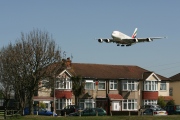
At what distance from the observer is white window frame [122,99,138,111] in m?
85.8

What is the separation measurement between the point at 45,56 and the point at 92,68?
1227 inches

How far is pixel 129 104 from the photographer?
284 feet

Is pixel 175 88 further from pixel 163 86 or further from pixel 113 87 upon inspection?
pixel 113 87

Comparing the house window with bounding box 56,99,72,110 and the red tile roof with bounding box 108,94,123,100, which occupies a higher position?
the red tile roof with bounding box 108,94,123,100

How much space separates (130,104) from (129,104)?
177 mm

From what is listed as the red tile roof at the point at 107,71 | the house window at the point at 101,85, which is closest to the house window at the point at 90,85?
the red tile roof at the point at 107,71

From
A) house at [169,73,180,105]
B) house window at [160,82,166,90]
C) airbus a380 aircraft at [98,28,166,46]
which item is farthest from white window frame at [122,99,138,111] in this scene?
airbus a380 aircraft at [98,28,166,46]

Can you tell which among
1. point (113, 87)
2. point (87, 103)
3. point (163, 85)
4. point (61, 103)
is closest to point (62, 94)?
point (61, 103)

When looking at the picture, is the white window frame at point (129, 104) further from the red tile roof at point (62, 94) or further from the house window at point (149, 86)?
the red tile roof at point (62, 94)

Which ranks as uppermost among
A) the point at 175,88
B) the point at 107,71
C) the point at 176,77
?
the point at 107,71

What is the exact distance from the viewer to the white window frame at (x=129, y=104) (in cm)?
8581

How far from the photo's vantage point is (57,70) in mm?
58156

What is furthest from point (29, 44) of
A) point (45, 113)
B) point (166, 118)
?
point (166, 118)

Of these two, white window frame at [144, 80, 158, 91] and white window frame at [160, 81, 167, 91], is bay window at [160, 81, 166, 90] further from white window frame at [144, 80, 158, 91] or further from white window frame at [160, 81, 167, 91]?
white window frame at [144, 80, 158, 91]
